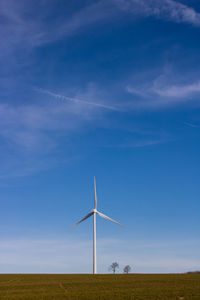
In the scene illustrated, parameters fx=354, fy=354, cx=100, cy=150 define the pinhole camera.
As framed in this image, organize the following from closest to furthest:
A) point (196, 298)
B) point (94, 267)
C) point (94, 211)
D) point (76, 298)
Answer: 1. point (196, 298)
2. point (76, 298)
3. point (94, 267)
4. point (94, 211)

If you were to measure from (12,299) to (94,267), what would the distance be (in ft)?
190

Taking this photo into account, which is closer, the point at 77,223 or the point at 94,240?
the point at 94,240

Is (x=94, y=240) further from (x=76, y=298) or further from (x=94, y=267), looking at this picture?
(x=76, y=298)

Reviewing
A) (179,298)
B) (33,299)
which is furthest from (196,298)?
(33,299)

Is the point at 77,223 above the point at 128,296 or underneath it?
above

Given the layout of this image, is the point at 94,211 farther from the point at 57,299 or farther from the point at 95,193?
the point at 57,299

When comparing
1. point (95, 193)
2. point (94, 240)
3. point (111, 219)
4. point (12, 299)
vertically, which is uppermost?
point (95, 193)

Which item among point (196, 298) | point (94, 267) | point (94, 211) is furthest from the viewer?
point (94, 211)

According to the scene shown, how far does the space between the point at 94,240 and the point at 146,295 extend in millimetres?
61146

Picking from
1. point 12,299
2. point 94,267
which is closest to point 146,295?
point 12,299

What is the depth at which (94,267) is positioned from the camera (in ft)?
307

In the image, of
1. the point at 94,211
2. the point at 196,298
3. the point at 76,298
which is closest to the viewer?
the point at 196,298

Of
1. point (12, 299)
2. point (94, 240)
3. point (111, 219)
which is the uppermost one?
point (111, 219)

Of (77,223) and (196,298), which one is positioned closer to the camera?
(196,298)
